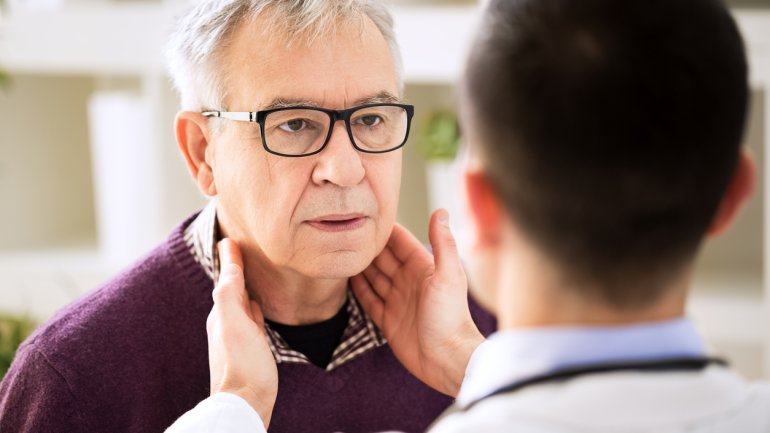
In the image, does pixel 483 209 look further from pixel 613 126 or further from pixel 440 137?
pixel 440 137

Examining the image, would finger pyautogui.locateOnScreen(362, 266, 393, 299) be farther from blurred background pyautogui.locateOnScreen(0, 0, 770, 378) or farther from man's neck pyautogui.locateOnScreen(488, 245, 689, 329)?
blurred background pyautogui.locateOnScreen(0, 0, 770, 378)

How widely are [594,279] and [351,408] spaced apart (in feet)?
2.59

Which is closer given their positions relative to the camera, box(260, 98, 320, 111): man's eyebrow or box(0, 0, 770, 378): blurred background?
box(260, 98, 320, 111): man's eyebrow

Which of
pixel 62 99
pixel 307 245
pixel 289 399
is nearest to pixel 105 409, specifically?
pixel 289 399

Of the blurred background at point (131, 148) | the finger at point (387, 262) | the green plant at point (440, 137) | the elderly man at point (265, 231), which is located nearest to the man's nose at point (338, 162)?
the elderly man at point (265, 231)

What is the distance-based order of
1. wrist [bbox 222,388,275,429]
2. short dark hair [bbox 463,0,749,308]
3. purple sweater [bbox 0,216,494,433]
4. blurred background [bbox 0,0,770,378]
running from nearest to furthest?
short dark hair [bbox 463,0,749,308], wrist [bbox 222,388,275,429], purple sweater [bbox 0,216,494,433], blurred background [bbox 0,0,770,378]

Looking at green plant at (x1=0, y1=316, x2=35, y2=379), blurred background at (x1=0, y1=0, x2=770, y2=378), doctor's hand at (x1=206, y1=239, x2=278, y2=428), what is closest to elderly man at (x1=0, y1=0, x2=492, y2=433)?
doctor's hand at (x1=206, y1=239, x2=278, y2=428)

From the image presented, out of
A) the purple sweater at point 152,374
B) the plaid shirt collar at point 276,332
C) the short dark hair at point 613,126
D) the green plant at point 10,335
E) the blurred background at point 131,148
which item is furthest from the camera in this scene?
the blurred background at point 131,148

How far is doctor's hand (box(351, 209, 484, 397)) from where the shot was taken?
1403 millimetres

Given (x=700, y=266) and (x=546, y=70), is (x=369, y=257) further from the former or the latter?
(x=700, y=266)

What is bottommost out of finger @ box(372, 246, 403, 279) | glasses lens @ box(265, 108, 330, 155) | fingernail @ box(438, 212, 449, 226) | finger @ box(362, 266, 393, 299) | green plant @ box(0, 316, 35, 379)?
green plant @ box(0, 316, 35, 379)

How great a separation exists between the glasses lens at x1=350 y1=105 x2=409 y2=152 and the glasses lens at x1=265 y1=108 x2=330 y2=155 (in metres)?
0.05

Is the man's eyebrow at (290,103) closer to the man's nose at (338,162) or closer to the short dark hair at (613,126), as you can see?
the man's nose at (338,162)

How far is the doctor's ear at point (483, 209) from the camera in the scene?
0.83 m
